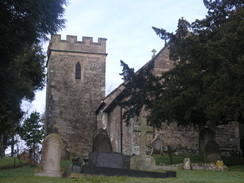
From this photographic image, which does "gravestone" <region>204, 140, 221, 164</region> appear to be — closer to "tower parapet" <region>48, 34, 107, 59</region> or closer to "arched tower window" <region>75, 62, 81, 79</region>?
"arched tower window" <region>75, 62, 81, 79</region>

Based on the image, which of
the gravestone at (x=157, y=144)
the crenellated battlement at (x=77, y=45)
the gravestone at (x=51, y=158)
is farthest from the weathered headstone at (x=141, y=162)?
the crenellated battlement at (x=77, y=45)

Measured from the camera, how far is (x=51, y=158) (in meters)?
14.1

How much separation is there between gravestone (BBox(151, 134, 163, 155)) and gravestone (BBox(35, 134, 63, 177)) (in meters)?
12.7

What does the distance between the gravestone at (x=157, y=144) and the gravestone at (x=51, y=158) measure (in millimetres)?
12705

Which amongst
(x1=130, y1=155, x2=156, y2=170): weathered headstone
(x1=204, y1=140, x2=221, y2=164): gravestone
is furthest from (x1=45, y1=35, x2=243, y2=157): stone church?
(x1=130, y1=155, x2=156, y2=170): weathered headstone

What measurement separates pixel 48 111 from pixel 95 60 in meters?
6.33

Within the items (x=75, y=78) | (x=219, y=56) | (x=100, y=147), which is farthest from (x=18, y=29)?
(x=75, y=78)

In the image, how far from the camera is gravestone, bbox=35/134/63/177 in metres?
13.8

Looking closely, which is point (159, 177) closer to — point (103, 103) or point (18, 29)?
point (18, 29)

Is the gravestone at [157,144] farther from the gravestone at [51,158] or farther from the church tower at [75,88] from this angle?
the gravestone at [51,158]

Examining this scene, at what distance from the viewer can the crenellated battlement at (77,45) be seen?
126 feet

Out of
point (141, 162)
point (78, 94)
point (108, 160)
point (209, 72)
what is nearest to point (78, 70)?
point (78, 94)

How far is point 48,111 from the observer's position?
121 feet

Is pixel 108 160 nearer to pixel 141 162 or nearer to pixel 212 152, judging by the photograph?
pixel 141 162
